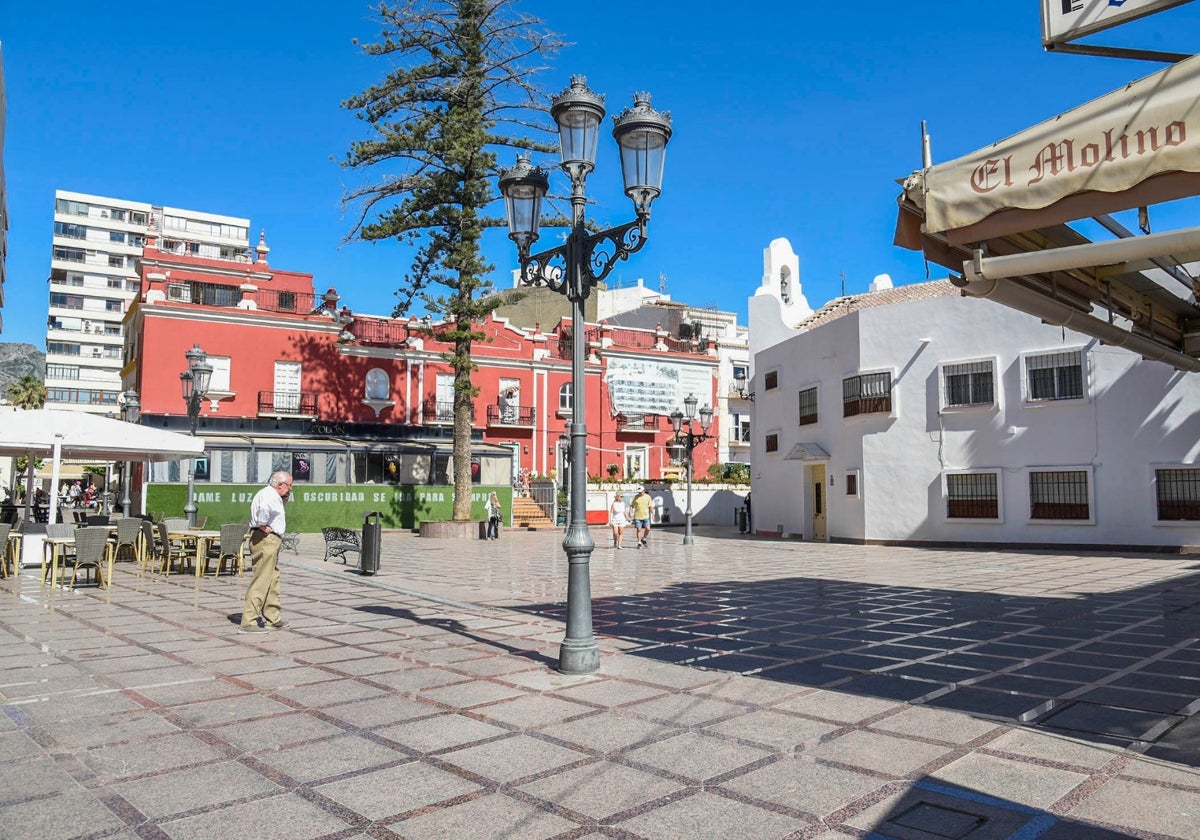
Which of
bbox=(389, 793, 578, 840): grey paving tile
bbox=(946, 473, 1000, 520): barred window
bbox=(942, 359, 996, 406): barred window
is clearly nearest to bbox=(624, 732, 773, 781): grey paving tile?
bbox=(389, 793, 578, 840): grey paving tile

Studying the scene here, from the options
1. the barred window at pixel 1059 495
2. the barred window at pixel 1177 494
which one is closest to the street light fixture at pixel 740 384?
the barred window at pixel 1059 495

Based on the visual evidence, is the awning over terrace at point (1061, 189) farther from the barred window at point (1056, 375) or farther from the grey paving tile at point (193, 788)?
the barred window at point (1056, 375)

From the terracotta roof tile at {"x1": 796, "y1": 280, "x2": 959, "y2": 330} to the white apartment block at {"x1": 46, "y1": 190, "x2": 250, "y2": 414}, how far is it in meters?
55.2

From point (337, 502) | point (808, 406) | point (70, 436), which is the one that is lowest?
point (337, 502)

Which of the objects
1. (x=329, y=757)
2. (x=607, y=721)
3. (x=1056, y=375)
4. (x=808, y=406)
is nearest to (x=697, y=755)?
(x=607, y=721)

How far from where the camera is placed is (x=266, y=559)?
27.3 ft

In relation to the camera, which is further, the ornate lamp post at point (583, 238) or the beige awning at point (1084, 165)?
the ornate lamp post at point (583, 238)

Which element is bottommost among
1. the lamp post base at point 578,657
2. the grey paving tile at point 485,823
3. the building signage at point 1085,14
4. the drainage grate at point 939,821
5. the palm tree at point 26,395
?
the grey paving tile at point 485,823

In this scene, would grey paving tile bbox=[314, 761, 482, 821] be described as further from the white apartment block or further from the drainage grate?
the white apartment block

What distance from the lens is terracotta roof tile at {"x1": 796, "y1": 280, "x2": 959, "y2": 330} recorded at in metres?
26.6

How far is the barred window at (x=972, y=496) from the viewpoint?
21328 millimetres

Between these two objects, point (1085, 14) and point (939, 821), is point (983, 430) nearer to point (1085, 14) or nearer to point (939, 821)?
point (1085, 14)

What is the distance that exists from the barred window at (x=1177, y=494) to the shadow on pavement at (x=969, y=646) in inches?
315

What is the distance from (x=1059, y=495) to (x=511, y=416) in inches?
889
